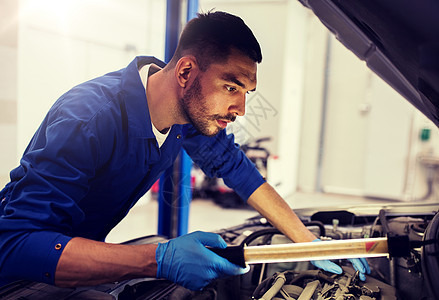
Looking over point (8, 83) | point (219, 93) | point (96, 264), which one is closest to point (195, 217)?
point (8, 83)

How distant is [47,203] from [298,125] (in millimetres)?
4551

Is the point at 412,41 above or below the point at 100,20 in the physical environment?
below

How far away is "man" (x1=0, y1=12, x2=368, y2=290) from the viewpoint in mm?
729

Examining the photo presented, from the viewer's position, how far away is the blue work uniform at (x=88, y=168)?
72 centimetres

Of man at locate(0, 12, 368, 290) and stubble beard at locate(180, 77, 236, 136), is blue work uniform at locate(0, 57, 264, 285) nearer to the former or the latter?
man at locate(0, 12, 368, 290)

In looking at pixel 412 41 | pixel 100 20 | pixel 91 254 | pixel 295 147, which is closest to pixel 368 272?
pixel 412 41

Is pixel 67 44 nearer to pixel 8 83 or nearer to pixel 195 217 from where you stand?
pixel 8 83

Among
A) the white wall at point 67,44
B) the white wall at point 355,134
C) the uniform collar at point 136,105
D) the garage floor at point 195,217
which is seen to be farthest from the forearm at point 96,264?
the white wall at point 355,134

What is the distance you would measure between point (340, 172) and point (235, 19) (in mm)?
4401

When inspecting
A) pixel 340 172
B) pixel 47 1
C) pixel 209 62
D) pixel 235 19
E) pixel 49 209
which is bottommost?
pixel 340 172

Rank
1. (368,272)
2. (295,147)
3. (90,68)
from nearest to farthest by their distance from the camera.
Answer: (368,272) < (90,68) < (295,147)

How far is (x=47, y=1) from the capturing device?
2.37m

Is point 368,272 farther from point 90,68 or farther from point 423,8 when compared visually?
A: point 90,68

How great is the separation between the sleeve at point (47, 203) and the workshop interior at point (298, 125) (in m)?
0.11
